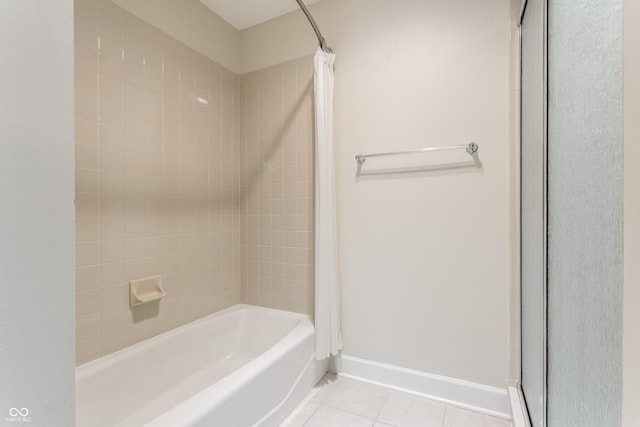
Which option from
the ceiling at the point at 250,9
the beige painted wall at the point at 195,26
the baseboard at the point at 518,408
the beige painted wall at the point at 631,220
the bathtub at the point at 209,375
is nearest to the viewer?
the beige painted wall at the point at 631,220

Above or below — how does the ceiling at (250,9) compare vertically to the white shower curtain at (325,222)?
above

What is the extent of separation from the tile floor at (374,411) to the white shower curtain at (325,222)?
22 cm

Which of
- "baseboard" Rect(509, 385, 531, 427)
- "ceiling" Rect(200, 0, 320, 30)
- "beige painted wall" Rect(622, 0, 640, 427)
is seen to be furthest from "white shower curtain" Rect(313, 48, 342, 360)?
"beige painted wall" Rect(622, 0, 640, 427)

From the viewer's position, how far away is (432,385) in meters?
1.52

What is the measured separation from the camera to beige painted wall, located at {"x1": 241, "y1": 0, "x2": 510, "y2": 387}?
55.0 inches

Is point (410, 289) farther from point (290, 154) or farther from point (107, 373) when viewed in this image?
point (107, 373)

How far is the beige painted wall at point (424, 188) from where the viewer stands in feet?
4.58

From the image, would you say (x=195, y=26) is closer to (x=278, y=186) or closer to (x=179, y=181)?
(x=179, y=181)

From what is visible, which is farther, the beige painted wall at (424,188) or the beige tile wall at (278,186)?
the beige tile wall at (278,186)

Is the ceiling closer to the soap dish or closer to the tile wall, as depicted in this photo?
the tile wall

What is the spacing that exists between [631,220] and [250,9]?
2223 millimetres

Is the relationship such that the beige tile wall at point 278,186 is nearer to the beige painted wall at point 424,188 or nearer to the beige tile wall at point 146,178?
the beige tile wall at point 146,178

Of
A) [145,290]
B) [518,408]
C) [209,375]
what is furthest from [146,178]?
[518,408]

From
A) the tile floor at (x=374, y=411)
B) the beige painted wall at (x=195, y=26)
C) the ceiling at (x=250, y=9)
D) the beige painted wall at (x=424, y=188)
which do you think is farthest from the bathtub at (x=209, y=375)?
the ceiling at (x=250, y=9)
